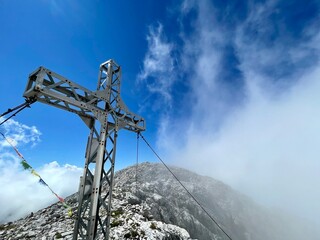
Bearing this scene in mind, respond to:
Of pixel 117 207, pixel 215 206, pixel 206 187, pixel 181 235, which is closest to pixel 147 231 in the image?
pixel 181 235

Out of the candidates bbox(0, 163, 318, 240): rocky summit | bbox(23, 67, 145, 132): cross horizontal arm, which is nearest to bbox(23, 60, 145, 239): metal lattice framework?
bbox(23, 67, 145, 132): cross horizontal arm

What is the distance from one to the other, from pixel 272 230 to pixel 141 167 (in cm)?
5354

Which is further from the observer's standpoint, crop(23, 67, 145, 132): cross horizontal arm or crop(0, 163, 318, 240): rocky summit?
crop(0, 163, 318, 240): rocky summit

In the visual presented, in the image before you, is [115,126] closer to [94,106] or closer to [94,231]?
[94,106]

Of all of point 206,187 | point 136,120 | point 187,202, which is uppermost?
point 206,187

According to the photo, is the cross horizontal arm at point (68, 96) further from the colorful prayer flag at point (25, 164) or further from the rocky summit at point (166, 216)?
the rocky summit at point (166, 216)

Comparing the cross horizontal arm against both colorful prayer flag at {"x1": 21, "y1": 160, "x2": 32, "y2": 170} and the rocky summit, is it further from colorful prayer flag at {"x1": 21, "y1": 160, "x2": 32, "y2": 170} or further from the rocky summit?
the rocky summit

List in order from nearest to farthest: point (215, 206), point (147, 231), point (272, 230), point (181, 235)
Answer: point (147, 231), point (181, 235), point (215, 206), point (272, 230)

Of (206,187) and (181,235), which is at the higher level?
(206,187)

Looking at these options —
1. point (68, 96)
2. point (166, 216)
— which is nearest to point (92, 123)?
point (68, 96)

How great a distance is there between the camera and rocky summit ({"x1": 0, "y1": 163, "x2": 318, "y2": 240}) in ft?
→ 47.3

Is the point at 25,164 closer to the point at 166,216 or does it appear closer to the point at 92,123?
the point at 92,123

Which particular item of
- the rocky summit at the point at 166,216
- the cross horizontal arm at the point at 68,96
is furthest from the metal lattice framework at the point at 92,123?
the rocky summit at the point at 166,216

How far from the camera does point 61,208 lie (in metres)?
18.6
